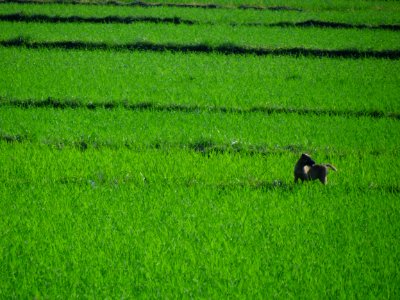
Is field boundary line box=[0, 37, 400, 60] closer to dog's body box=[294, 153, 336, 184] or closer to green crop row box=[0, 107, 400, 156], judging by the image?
green crop row box=[0, 107, 400, 156]

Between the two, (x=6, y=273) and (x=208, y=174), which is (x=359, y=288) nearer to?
(x=6, y=273)

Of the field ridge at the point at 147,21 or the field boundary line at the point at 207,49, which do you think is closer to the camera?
the field boundary line at the point at 207,49

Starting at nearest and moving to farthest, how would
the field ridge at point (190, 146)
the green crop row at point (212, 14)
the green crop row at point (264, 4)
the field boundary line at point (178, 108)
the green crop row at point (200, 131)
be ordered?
the field ridge at point (190, 146), the green crop row at point (200, 131), the field boundary line at point (178, 108), the green crop row at point (212, 14), the green crop row at point (264, 4)

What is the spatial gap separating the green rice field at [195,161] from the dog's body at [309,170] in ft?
0.37

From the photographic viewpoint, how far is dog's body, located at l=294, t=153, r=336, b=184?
21.6 ft

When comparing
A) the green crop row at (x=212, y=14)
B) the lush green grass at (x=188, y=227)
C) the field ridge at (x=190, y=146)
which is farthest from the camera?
the green crop row at (x=212, y=14)

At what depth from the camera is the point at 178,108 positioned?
9984 mm

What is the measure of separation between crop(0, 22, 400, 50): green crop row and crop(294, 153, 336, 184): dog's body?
7888mm

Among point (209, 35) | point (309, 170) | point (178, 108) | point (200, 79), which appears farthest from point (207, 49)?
point (309, 170)

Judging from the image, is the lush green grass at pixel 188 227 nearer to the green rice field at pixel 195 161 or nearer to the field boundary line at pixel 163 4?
the green rice field at pixel 195 161

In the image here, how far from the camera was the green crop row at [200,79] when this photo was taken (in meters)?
10.4

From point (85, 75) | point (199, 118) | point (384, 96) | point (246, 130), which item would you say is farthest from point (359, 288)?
point (85, 75)

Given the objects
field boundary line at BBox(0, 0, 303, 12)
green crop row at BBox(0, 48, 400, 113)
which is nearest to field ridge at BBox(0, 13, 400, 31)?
field boundary line at BBox(0, 0, 303, 12)

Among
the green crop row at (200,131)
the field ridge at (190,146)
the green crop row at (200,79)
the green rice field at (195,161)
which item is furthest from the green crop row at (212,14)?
the field ridge at (190,146)
